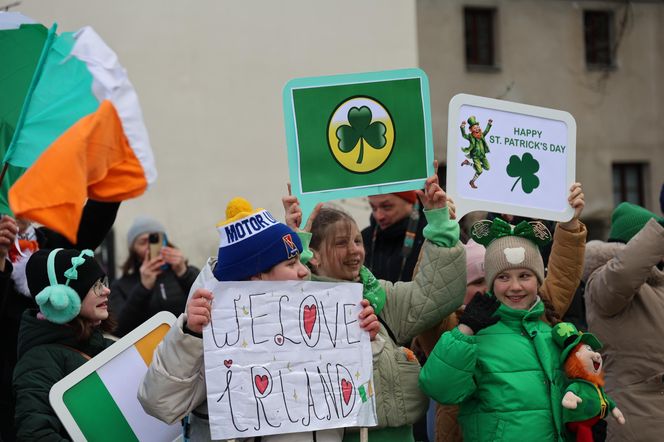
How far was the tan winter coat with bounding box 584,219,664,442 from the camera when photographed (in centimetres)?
523

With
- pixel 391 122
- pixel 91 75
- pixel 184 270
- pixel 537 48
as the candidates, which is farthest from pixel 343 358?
pixel 537 48

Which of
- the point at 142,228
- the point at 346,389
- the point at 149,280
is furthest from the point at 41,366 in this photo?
the point at 142,228

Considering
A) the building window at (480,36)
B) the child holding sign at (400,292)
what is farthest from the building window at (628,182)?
the child holding sign at (400,292)

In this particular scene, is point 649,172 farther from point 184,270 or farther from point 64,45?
point 64,45

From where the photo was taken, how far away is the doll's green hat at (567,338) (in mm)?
4359

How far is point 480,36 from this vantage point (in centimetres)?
2097

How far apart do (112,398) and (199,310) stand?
78 cm

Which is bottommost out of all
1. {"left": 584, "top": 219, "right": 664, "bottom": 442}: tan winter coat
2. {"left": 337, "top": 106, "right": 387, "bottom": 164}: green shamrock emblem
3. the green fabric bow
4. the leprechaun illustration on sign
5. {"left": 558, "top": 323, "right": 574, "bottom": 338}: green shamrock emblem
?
{"left": 584, "top": 219, "right": 664, "bottom": 442}: tan winter coat

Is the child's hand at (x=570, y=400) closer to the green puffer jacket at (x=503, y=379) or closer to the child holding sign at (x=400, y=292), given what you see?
the green puffer jacket at (x=503, y=379)

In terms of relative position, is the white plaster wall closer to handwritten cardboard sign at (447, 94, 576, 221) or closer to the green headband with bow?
handwritten cardboard sign at (447, 94, 576, 221)

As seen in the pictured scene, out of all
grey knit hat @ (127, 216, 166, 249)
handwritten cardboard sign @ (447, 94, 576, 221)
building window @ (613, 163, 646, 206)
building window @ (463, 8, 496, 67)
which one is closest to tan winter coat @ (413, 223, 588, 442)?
handwritten cardboard sign @ (447, 94, 576, 221)

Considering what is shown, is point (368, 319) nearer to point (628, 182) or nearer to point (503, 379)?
point (503, 379)

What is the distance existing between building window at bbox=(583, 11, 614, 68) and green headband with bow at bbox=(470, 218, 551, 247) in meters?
18.1

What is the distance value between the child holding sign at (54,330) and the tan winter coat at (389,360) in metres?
0.60
